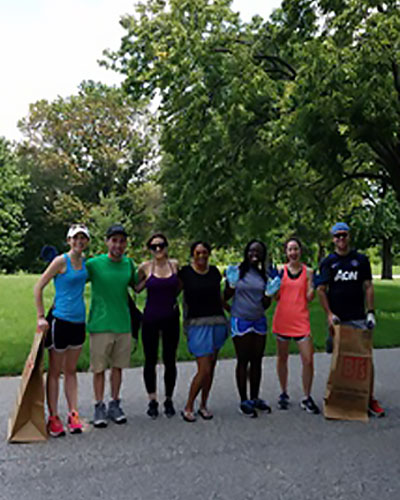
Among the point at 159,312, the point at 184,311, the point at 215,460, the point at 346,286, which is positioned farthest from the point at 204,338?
the point at 346,286

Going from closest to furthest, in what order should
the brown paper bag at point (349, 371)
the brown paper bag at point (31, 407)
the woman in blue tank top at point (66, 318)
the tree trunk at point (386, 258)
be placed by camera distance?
the brown paper bag at point (31, 407) → the woman in blue tank top at point (66, 318) → the brown paper bag at point (349, 371) → the tree trunk at point (386, 258)

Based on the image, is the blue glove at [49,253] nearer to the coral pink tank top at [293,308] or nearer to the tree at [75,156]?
the coral pink tank top at [293,308]

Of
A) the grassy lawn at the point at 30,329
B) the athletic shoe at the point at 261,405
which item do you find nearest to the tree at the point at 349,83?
the grassy lawn at the point at 30,329

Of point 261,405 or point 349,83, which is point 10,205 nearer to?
point 349,83

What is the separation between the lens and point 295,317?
590cm

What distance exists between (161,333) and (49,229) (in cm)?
4224

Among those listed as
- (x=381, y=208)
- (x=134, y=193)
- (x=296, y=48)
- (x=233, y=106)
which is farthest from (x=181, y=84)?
(x=134, y=193)

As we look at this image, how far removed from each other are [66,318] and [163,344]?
1.00 metres

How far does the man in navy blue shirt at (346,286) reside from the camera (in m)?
5.80

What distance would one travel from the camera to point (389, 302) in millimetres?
18516

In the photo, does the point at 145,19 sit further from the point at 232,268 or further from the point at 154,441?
the point at 154,441

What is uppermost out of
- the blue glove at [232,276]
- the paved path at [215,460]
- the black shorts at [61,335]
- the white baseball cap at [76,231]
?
the white baseball cap at [76,231]

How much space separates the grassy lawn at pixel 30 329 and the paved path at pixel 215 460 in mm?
2653

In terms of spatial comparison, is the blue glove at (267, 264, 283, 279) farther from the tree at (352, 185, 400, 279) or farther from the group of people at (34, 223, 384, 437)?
the tree at (352, 185, 400, 279)
